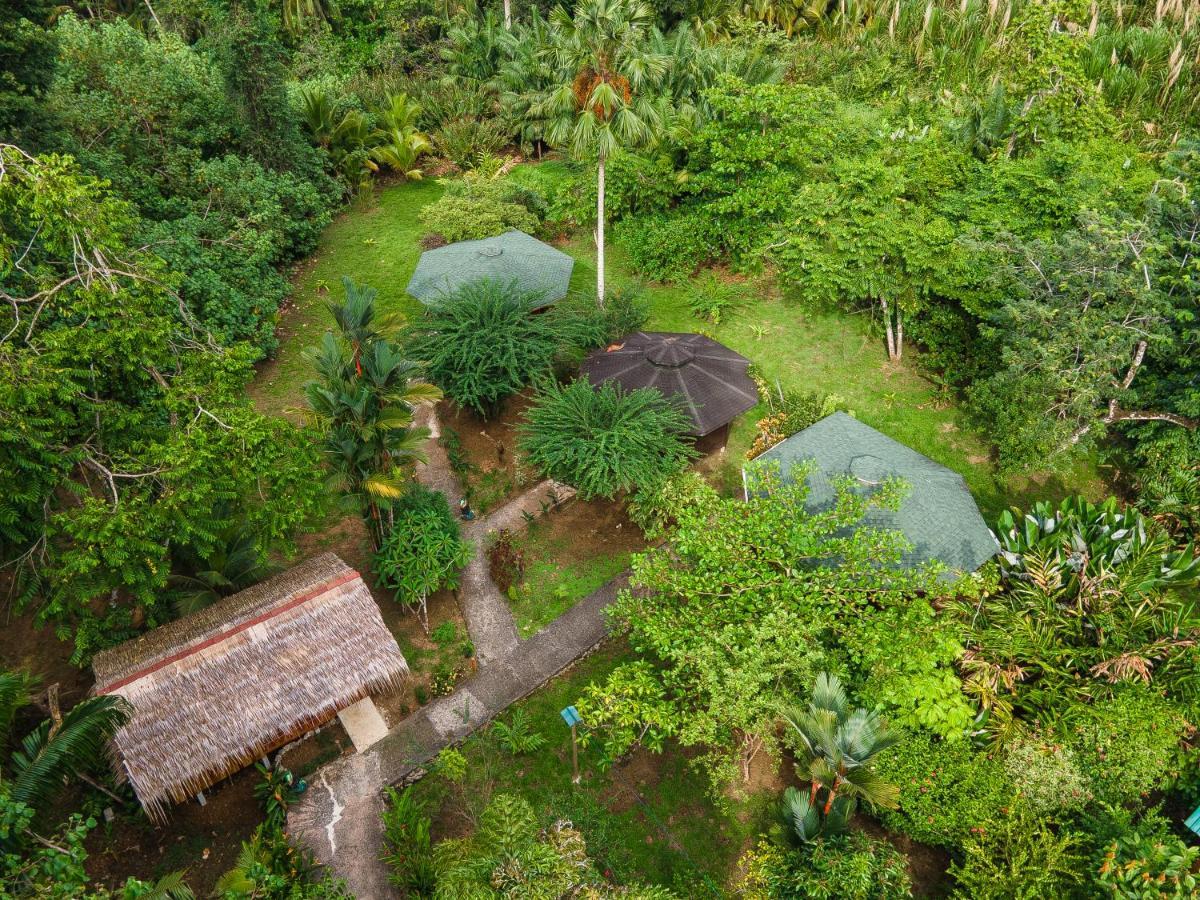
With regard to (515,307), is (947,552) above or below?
below

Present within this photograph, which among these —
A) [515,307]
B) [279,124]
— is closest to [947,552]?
[515,307]

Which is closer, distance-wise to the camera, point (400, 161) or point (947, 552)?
point (947, 552)

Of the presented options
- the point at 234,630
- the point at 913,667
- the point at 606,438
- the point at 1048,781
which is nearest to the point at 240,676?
the point at 234,630

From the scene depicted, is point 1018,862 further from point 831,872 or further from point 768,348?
point 768,348

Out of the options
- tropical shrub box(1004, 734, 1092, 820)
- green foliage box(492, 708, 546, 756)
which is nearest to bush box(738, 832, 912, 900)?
tropical shrub box(1004, 734, 1092, 820)

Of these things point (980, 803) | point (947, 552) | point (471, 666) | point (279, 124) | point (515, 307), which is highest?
point (279, 124)

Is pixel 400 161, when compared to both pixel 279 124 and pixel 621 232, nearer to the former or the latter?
pixel 279 124

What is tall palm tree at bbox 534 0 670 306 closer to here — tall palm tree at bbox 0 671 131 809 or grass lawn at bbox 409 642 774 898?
grass lawn at bbox 409 642 774 898
